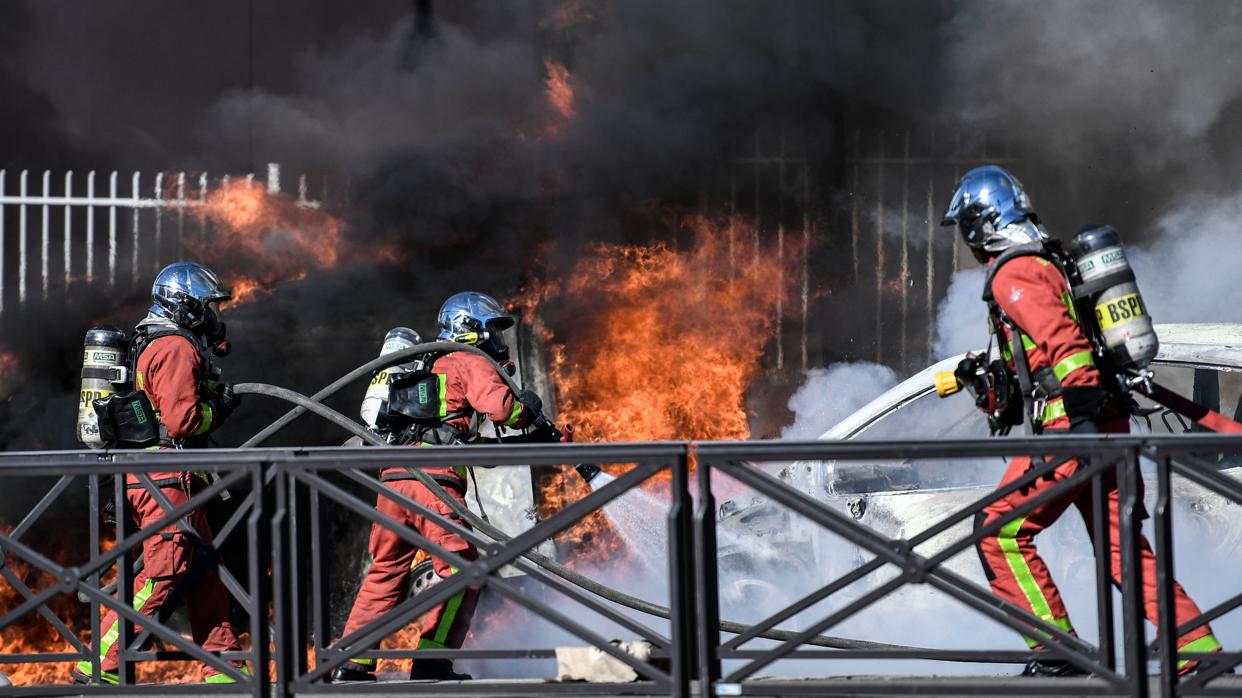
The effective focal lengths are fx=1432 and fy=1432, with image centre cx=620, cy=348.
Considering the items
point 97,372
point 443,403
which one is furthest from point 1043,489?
point 97,372

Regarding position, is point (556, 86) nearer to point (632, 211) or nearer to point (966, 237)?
point (632, 211)

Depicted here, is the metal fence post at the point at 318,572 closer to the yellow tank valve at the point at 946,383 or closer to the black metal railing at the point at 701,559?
the black metal railing at the point at 701,559

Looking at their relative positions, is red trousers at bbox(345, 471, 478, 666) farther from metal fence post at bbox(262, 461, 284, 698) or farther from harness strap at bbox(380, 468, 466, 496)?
metal fence post at bbox(262, 461, 284, 698)

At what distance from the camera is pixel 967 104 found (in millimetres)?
10438

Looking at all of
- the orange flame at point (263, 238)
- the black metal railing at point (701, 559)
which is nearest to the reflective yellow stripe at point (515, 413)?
the black metal railing at point (701, 559)

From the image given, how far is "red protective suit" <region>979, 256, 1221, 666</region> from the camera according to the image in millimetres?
4418

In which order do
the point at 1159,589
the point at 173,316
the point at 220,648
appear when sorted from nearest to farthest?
the point at 1159,589 < the point at 220,648 < the point at 173,316

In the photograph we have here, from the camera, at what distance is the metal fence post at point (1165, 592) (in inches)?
154

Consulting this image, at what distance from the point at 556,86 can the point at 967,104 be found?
3.03m

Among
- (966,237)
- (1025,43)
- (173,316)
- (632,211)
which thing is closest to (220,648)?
(173,316)

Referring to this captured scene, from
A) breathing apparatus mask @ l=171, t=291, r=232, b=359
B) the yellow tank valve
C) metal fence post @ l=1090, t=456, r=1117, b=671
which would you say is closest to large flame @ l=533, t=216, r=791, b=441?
breathing apparatus mask @ l=171, t=291, r=232, b=359

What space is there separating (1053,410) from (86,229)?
771 centimetres

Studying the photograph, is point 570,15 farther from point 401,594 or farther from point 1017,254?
point 1017,254

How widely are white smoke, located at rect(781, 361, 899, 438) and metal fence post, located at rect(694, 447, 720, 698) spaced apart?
629 cm
